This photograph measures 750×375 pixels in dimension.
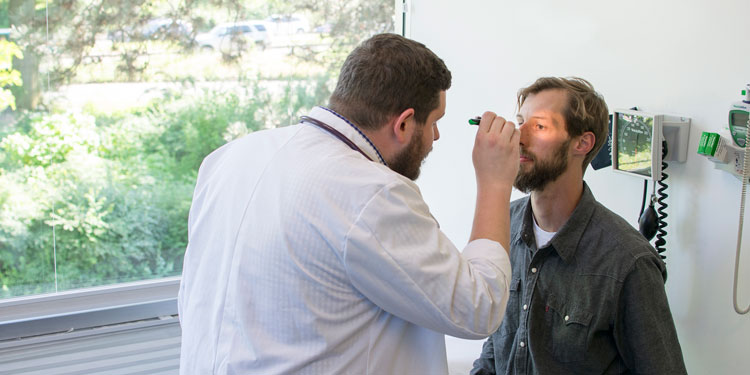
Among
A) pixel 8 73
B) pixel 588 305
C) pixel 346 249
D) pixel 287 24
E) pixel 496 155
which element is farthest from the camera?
pixel 287 24

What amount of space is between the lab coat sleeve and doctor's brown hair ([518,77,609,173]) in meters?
0.72

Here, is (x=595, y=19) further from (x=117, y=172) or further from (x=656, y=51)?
(x=117, y=172)

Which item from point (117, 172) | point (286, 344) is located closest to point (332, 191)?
point (286, 344)

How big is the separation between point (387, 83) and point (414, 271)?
37 cm

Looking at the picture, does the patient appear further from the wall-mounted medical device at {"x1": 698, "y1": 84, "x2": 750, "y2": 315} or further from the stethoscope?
the stethoscope

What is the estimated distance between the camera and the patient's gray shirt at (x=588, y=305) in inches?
61.1

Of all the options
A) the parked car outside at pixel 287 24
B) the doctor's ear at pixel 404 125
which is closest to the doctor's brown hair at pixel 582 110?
the doctor's ear at pixel 404 125

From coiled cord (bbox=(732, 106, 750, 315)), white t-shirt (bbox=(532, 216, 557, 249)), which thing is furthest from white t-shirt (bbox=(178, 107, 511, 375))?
coiled cord (bbox=(732, 106, 750, 315))

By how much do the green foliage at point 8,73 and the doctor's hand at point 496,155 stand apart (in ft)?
7.07

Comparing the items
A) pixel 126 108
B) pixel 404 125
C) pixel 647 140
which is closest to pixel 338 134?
pixel 404 125

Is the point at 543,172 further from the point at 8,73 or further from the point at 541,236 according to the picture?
the point at 8,73

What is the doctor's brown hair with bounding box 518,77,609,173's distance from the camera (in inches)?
71.0

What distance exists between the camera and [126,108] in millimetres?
2992

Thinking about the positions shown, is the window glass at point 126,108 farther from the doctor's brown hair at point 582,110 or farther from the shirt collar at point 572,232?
the shirt collar at point 572,232
